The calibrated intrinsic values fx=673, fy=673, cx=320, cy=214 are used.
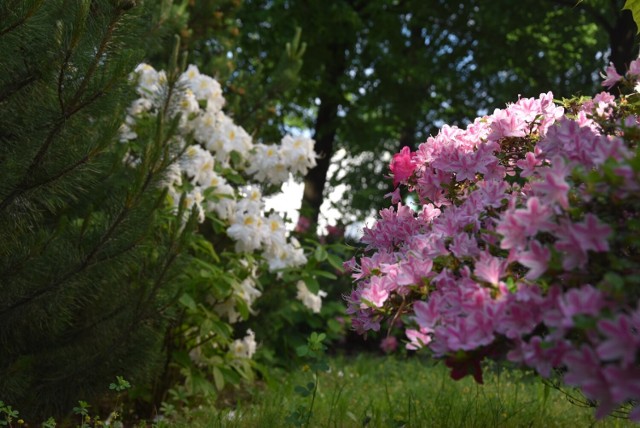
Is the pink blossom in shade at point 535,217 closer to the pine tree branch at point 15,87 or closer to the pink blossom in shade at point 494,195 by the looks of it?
the pink blossom in shade at point 494,195

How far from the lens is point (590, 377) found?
1.32m

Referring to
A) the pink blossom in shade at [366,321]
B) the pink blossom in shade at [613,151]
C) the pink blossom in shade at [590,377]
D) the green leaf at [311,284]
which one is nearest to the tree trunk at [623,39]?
the green leaf at [311,284]

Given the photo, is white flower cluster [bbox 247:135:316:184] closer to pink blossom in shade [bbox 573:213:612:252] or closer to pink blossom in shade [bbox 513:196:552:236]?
pink blossom in shade [bbox 513:196:552:236]

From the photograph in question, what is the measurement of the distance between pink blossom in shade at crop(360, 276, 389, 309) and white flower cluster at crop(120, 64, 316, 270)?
7.92 feet

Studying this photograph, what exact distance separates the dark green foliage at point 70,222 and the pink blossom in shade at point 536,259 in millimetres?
1808

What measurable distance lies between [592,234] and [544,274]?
0.19m

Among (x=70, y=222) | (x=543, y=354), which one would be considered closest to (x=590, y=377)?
(x=543, y=354)

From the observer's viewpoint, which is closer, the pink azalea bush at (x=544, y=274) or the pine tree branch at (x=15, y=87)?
the pink azalea bush at (x=544, y=274)

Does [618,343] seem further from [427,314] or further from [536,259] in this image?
[427,314]

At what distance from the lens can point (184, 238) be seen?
325 centimetres

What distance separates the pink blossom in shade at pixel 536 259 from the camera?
1.48m

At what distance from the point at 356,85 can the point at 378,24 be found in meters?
1.09

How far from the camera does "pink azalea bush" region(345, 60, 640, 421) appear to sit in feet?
4.45

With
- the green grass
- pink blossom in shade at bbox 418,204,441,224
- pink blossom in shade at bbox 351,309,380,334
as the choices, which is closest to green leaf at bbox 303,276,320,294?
the green grass
